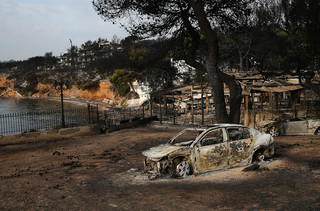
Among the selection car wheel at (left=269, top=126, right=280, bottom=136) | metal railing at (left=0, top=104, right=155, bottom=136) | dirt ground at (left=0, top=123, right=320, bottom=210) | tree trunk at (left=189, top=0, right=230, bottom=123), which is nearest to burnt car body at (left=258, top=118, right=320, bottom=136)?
car wheel at (left=269, top=126, right=280, bottom=136)

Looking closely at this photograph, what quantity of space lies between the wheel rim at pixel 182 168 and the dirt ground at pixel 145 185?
0.23m

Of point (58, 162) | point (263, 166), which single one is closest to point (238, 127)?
point (263, 166)

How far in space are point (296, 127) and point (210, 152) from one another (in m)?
9.98

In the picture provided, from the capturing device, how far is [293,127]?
16.6 meters

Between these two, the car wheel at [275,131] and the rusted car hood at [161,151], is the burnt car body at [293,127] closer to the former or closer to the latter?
the car wheel at [275,131]

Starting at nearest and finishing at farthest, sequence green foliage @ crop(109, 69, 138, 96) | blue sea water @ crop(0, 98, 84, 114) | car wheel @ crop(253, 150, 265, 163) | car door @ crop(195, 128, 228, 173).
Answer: car door @ crop(195, 128, 228, 173) < car wheel @ crop(253, 150, 265, 163) < green foliage @ crop(109, 69, 138, 96) < blue sea water @ crop(0, 98, 84, 114)

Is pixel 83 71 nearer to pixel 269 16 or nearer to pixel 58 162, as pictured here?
pixel 269 16

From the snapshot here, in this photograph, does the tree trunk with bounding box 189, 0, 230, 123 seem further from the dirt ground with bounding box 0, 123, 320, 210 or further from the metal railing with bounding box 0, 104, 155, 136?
the metal railing with bounding box 0, 104, 155, 136

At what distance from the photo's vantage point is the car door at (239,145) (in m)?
9.20

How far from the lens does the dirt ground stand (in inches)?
260

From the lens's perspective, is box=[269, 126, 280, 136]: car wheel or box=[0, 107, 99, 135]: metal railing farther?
box=[0, 107, 99, 135]: metal railing

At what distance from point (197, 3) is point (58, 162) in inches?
364

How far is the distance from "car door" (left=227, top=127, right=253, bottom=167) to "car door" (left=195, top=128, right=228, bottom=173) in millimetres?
233

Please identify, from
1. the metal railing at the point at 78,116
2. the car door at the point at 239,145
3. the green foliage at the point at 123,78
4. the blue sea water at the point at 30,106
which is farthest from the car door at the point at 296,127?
the blue sea water at the point at 30,106
